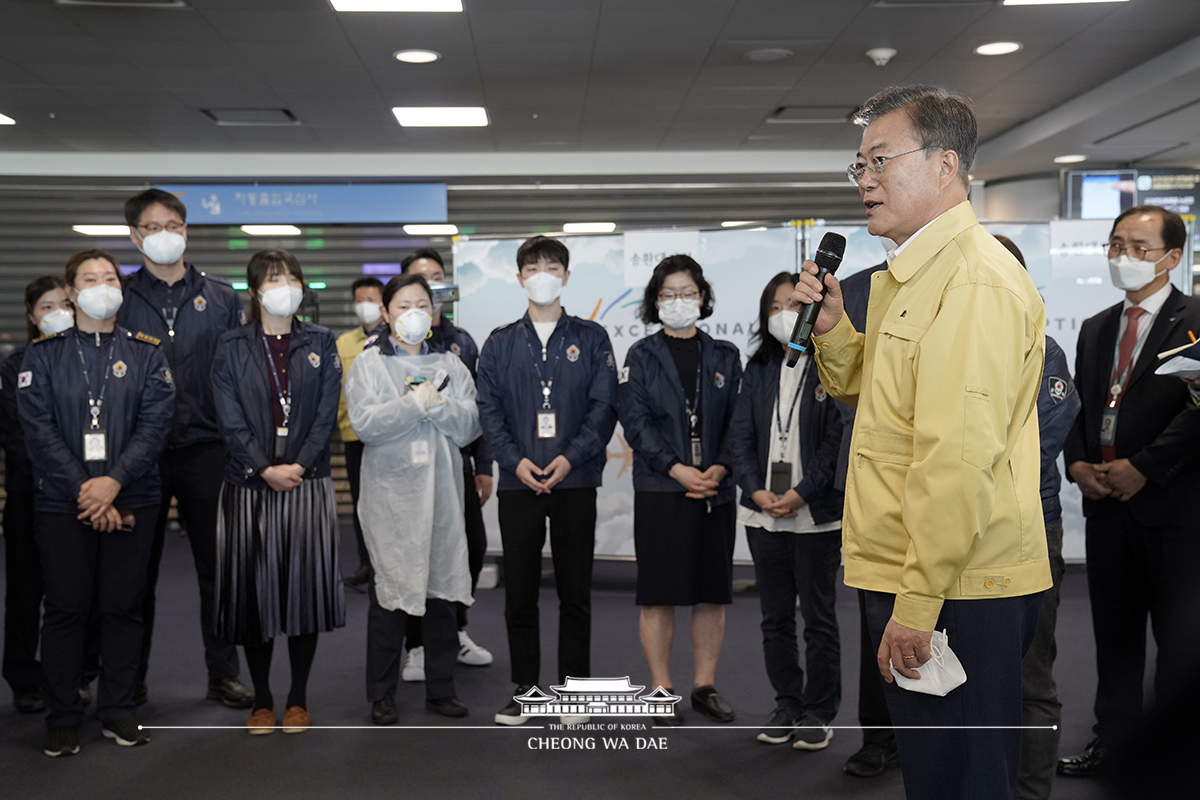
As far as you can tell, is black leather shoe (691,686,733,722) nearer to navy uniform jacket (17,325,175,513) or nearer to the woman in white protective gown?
the woman in white protective gown

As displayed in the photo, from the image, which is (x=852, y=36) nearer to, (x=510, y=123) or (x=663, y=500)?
(x=510, y=123)

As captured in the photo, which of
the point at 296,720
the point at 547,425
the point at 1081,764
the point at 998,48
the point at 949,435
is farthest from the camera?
the point at 998,48

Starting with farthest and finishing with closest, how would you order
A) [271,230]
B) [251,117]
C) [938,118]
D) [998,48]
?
[271,230], [251,117], [998,48], [938,118]

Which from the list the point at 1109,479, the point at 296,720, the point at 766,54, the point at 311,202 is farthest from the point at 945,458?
the point at 311,202

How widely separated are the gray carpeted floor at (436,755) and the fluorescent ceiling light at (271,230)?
5278 mm

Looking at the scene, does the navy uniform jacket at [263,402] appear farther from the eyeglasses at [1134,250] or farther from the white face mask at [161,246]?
the eyeglasses at [1134,250]

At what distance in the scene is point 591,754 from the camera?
3055mm

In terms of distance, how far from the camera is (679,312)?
347 cm

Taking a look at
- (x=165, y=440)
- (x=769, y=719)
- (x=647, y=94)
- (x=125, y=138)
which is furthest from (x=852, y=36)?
(x=125, y=138)

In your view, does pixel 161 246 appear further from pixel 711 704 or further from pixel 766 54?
pixel 766 54

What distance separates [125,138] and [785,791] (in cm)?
756

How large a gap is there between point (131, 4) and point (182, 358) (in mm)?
2473

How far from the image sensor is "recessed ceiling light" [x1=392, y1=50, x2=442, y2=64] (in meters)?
5.66

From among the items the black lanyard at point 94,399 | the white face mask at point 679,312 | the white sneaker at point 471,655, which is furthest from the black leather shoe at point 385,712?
the white face mask at point 679,312
